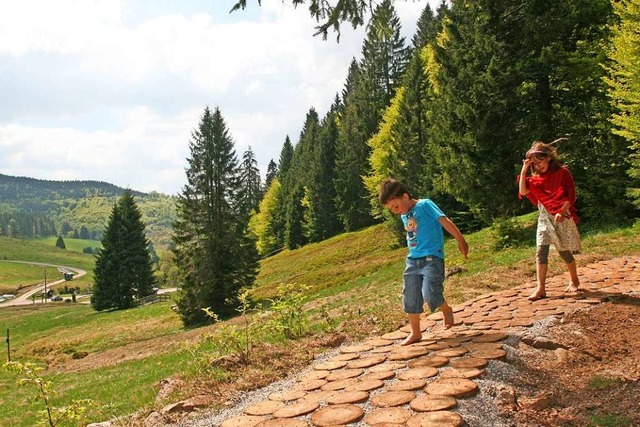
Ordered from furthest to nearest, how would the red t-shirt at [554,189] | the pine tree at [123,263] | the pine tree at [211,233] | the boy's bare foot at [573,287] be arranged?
1. the pine tree at [123,263]
2. the pine tree at [211,233]
3. the boy's bare foot at [573,287]
4. the red t-shirt at [554,189]

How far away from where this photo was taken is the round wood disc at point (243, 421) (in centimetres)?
335

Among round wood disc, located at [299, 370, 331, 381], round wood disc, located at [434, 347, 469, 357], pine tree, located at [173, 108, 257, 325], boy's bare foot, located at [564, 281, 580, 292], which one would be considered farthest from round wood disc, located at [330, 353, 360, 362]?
pine tree, located at [173, 108, 257, 325]

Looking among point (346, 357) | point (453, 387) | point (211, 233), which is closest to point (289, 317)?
point (346, 357)

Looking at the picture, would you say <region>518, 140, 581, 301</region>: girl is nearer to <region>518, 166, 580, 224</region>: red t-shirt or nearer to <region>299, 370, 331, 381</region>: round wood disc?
<region>518, 166, 580, 224</region>: red t-shirt

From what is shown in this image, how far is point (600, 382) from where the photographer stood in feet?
12.2

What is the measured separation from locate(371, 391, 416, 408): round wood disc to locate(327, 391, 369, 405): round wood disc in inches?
3.2

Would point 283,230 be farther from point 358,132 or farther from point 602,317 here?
point 602,317

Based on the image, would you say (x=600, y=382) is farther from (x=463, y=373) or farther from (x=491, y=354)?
(x=463, y=373)

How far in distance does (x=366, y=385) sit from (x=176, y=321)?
29614mm

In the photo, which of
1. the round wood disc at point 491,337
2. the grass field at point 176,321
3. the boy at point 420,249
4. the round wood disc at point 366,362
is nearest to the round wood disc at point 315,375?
the round wood disc at point 366,362

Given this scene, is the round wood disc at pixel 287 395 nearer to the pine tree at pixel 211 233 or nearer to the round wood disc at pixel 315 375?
the round wood disc at pixel 315 375

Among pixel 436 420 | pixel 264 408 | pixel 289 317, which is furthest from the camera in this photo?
pixel 289 317

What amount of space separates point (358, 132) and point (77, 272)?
443 feet

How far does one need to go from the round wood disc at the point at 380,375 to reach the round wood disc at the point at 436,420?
33.5 inches
